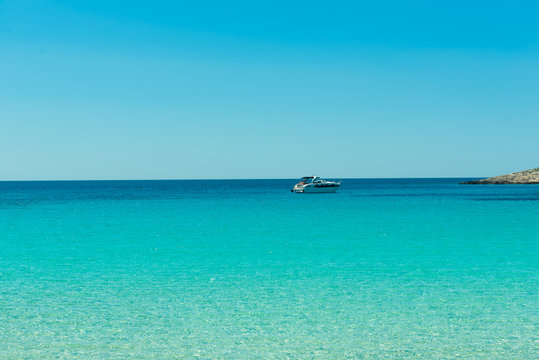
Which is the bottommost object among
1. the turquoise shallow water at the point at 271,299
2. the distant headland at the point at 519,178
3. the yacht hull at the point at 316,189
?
the turquoise shallow water at the point at 271,299

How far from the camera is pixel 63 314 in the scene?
1161 cm

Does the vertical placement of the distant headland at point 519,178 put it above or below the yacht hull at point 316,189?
above

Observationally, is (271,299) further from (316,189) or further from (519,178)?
(519,178)

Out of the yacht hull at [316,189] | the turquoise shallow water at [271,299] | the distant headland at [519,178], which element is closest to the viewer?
the turquoise shallow water at [271,299]

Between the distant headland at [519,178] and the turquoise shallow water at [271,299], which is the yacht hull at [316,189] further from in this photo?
the distant headland at [519,178]

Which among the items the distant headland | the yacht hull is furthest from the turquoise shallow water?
the distant headland

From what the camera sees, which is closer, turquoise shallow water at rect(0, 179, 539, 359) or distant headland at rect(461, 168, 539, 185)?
turquoise shallow water at rect(0, 179, 539, 359)

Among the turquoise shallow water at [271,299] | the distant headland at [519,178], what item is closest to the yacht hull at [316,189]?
the turquoise shallow water at [271,299]

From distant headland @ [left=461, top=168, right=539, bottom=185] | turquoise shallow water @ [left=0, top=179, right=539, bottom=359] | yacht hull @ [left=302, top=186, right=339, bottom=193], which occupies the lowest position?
turquoise shallow water @ [left=0, top=179, right=539, bottom=359]

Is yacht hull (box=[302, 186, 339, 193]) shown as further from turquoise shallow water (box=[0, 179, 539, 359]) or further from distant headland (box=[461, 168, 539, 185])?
distant headland (box=[461, 168, 539, 185])

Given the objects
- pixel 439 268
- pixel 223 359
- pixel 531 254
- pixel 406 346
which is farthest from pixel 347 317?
pixel 531 254

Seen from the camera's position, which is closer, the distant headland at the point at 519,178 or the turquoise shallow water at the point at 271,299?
the turquoise shallow water at the point at 271,299

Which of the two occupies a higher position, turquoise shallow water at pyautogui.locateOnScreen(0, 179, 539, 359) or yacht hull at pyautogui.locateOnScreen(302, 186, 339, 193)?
yacht hull at pyautogui.locateOnScreen(302, 186, 339, 193)

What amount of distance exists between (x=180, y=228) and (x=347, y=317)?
24.1 m
